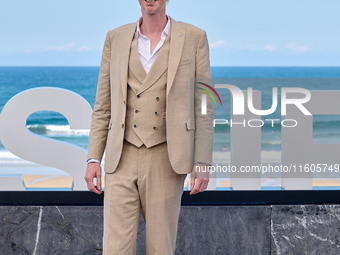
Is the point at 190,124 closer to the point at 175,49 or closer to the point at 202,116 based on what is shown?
the point at 202,116

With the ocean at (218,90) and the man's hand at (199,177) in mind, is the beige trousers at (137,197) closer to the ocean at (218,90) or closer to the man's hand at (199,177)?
the man's hand at (199,177)

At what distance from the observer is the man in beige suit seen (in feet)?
6.95

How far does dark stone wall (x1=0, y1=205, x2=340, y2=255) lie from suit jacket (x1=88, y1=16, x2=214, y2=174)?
3.33 feet

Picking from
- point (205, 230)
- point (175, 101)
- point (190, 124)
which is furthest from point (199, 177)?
point (205, 230)

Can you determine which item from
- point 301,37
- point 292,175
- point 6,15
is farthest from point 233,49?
point 292,175

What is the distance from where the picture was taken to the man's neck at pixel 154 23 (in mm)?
2182

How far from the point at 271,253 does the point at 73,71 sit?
37.6m

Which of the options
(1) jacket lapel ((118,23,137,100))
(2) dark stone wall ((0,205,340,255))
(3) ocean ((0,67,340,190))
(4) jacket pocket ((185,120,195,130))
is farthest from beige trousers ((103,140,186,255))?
(3) ocean ((0,67,340,190))

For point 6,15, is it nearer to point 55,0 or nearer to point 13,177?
point 55,0

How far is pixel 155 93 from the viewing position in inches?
83.4

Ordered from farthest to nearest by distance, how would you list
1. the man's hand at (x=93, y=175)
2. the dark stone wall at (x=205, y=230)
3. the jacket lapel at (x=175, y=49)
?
1. the dark stone wall at (x=205, y=230)
2. the man's hand at (x=93, y=175)
3. the jacket lapel at (x=175, y=49)

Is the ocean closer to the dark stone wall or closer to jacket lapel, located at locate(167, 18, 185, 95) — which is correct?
the dark stone wall

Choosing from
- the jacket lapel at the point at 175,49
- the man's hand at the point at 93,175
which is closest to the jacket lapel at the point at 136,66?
the jacket lapel at the point at 175,49

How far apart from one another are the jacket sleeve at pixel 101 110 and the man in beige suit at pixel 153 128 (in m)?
0.05
